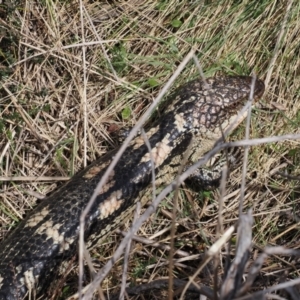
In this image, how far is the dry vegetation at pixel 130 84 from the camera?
4.54 m

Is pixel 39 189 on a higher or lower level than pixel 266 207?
higher

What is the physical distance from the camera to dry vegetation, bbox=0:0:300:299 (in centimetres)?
454

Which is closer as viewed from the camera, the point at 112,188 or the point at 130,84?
the point at 112,188

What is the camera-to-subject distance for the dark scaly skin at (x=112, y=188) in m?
3.73

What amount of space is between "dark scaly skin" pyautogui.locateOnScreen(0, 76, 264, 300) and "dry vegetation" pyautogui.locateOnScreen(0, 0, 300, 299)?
12.8 inches

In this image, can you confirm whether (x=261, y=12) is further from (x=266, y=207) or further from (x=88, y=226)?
(x=88, y=226)

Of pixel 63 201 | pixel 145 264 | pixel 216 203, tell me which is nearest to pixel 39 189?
pixel 63 201

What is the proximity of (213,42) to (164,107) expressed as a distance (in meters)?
0.74

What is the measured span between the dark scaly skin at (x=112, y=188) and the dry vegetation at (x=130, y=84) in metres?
0.32

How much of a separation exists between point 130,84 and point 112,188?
1.20 metres

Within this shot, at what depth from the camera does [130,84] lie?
485cm

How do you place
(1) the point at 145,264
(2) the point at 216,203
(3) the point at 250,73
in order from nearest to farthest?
(1) the point at 145,264 < (2) the point at 216,203 < (3) the point at 250,73

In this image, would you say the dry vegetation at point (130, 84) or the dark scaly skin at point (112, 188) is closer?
the dark scaly skin at point (112, 188)

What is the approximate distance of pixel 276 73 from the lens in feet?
15.8
